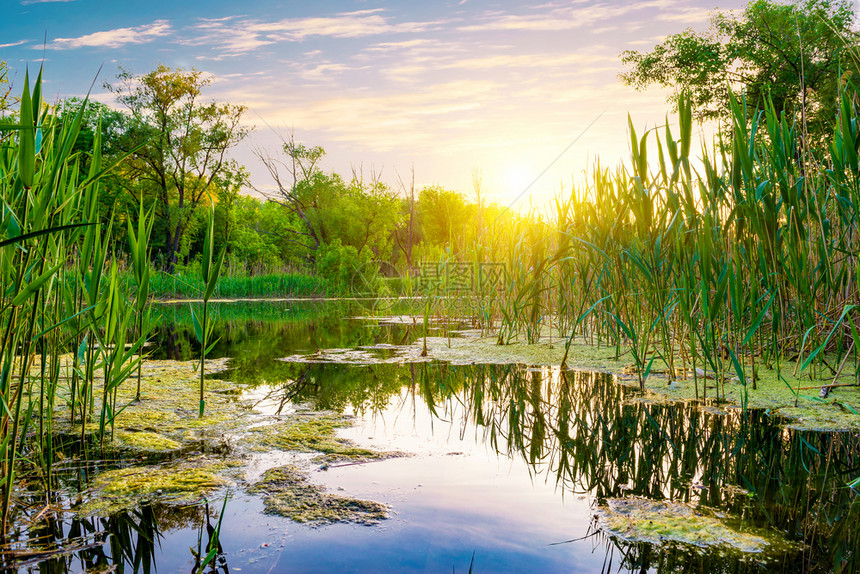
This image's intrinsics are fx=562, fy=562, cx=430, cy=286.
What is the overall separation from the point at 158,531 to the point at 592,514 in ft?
3.79

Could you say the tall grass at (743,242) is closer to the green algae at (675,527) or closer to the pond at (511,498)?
the pond at (511,498)

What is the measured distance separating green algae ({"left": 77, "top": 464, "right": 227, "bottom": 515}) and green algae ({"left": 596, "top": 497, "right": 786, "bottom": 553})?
120cm

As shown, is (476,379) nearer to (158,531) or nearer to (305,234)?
(158,531)

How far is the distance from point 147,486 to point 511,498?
1.12m

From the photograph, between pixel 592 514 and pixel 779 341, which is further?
pixel 779 341

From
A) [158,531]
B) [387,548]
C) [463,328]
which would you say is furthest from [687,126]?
[463,328]

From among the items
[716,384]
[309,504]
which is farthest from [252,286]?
[309,504]

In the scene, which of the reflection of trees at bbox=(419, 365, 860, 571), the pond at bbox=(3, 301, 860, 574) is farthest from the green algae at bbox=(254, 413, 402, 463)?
the reflection of trees at bbox=(419, 365, 860, 571)

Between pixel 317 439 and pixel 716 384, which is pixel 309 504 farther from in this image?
pixel 716 384

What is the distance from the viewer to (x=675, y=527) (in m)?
1.43

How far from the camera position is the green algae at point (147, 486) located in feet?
5.31

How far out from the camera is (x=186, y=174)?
26938mm

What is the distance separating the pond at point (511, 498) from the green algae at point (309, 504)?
0.01 m

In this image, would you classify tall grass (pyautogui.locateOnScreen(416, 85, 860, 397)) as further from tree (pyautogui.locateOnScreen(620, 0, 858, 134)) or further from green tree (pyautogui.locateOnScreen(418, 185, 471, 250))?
green tree (pyautogui.locateOnScreen(418, 185, 471, 250))
